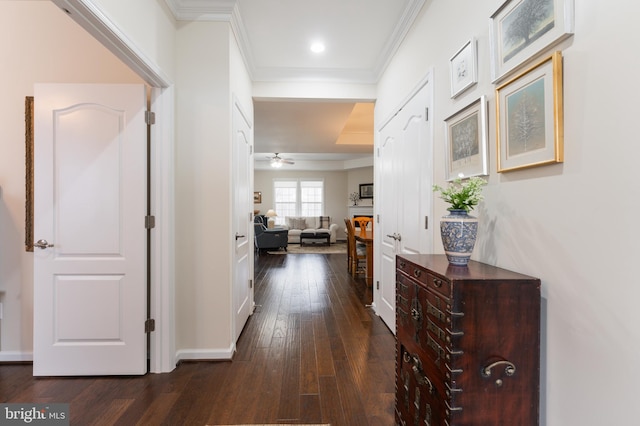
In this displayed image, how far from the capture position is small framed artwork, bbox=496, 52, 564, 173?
0.98m

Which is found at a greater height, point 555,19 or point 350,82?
point 350,82

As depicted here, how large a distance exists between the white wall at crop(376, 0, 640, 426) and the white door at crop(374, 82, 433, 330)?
0.90 meters

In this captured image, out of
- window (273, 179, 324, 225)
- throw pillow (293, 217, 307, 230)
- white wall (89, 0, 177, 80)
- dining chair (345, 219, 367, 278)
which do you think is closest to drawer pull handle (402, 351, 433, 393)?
white wall (89, 0, 177, 80)

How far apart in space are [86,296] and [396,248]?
2.48m

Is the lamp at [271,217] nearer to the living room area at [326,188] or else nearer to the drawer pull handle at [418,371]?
the living room area at [326,188]

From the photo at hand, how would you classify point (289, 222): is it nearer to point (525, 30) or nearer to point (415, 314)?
point (415, 314)

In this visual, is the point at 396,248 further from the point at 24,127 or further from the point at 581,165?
the point at 24,127

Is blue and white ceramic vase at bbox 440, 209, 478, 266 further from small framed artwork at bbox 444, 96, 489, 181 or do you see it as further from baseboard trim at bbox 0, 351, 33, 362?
baseboard trim at bbox 0, 351, 33, 362

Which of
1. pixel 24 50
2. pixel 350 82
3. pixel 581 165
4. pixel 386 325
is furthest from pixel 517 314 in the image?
pixel 24 50

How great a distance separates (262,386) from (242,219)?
148 cm

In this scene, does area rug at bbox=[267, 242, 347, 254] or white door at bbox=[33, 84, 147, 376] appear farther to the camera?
area rug at bbox=[267, 242, 347, 254]

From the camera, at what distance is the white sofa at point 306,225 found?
9.33 meters

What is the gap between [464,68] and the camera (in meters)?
1.56

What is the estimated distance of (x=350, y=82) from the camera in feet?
11.0
